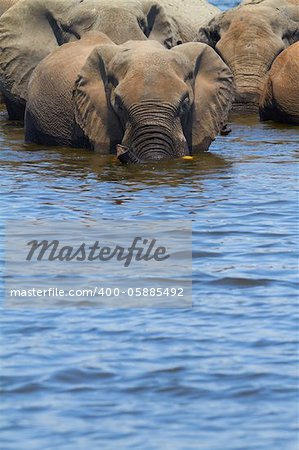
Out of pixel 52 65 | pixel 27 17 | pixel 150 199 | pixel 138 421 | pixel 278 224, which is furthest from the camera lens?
pixel 27 17

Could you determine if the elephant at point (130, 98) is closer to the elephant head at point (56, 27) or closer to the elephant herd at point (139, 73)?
the elephant herd at point (139, 73)

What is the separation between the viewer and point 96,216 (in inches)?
436

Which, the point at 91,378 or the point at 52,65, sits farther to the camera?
the point at 52,65

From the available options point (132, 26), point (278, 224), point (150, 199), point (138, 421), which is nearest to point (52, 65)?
point (132, 26)

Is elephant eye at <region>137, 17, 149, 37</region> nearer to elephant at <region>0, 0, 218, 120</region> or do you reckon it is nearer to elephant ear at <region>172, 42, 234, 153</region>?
elephant at <region>0, 0, 218, 120</region>

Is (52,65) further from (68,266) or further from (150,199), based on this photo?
(68,266)

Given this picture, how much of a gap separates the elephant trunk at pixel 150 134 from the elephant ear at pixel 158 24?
4886 millimetres

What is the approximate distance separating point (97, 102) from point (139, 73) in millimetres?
1016

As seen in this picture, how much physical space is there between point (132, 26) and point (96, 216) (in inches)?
269

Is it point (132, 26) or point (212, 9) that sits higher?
point (132, 26)

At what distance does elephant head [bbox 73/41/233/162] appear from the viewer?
44.9 feet

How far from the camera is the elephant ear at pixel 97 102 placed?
48.0ft

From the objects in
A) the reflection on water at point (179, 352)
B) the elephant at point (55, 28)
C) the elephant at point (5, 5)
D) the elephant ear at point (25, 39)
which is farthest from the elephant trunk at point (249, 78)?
the reflection on water at point (179, 352)

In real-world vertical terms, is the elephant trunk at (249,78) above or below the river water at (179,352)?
below
